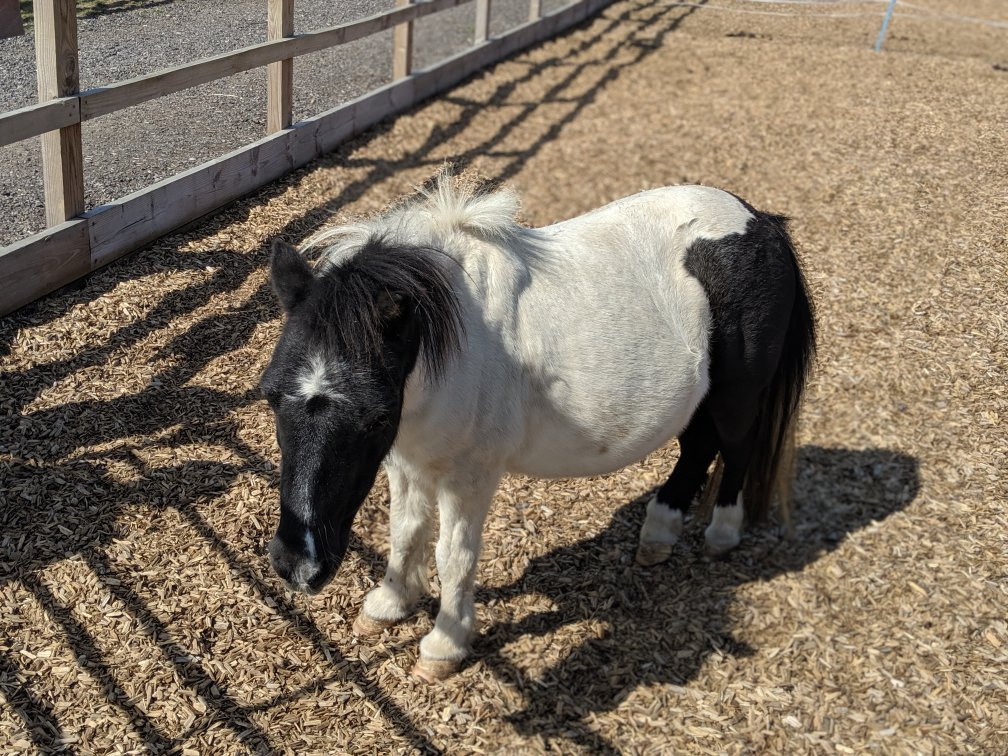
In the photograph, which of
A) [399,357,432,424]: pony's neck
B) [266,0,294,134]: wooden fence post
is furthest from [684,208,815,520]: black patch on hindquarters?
[266,0,294,134]: wooden fence post

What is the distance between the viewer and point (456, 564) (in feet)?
10.7

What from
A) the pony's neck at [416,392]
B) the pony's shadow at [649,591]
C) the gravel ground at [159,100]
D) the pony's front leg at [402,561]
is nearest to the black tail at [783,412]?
the pony's shadow at [649,591]

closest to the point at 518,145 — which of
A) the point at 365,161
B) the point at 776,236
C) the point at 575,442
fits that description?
the point at 365,161

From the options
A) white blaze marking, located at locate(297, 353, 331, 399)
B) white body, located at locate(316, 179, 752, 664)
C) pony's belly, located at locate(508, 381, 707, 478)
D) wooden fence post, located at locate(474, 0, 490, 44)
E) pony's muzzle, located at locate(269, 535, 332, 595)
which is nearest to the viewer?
white blaze marking, located at locate(297, 353, 331, 399)

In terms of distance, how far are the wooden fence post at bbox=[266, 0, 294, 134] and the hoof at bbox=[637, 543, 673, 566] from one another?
4.49 meters

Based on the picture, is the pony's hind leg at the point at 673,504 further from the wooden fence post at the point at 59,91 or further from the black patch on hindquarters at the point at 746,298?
the wooden fence post at the point at 59,91

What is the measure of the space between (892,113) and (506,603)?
759 cm

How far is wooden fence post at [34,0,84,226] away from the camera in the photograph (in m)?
4.66

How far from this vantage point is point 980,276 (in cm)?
613

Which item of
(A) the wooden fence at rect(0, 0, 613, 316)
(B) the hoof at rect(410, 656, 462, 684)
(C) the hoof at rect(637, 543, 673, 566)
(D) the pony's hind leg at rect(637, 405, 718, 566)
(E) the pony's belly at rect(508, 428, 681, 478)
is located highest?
(A) the wooden fence at rect(0, 0, 613, 316)

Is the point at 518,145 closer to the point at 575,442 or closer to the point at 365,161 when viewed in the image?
the point at 365,161

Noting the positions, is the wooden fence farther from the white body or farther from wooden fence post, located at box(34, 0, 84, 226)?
the white body

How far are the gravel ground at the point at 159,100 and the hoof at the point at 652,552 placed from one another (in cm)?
372

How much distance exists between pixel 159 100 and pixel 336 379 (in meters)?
4.12
